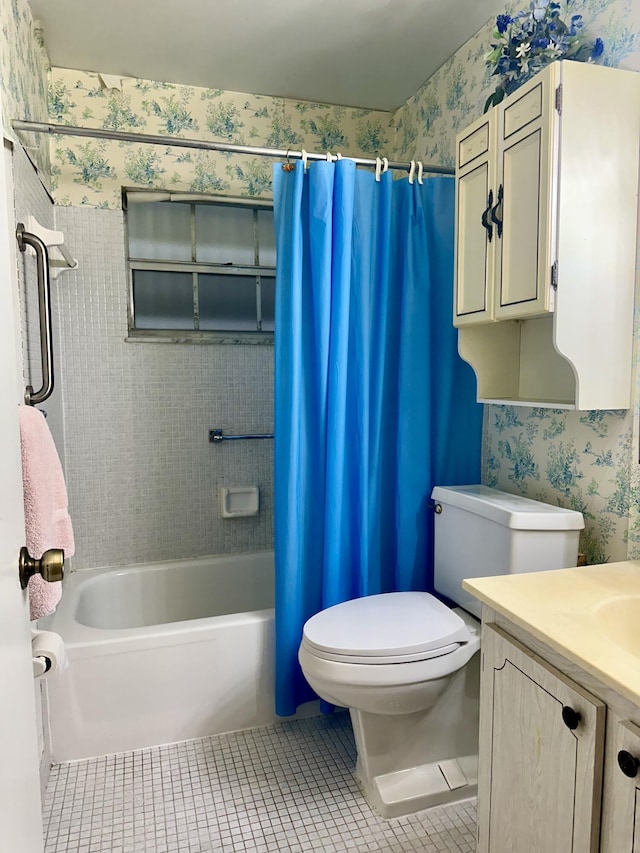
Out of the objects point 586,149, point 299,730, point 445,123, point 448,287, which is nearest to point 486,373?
point 448,287

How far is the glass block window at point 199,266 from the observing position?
8.21 ft

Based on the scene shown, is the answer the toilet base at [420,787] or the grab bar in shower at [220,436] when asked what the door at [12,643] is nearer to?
the toilet base at [420,787]

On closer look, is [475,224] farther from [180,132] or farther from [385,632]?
[180,132]

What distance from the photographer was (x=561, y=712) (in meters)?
0.98

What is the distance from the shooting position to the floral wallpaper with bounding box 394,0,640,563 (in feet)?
4.73

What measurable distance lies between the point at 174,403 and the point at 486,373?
4.53 ft

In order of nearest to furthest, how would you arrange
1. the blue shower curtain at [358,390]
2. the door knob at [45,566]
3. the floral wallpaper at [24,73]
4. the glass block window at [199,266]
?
the door knob at [45,566] → the floral wallpaper at [24,73] → the blue shower curtain at [358,390] → the glass block window at [199,266]

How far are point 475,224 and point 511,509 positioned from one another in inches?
33.5

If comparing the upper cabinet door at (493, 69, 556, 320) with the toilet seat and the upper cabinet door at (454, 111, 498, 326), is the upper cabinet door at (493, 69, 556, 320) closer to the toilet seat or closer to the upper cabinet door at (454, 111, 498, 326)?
the upper cabinet door at (454, 111, 498, 326)

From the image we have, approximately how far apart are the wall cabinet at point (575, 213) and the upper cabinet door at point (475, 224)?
31 millimetres

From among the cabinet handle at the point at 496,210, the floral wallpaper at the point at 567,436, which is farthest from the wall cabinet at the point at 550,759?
the cabinet handle at the point at 496,210

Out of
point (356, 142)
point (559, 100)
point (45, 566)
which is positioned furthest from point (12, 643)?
point (356, 142)

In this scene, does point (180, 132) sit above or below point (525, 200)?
above

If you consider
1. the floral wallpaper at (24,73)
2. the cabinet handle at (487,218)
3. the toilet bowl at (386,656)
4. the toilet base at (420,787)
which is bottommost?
the toilet base at (420,787)
